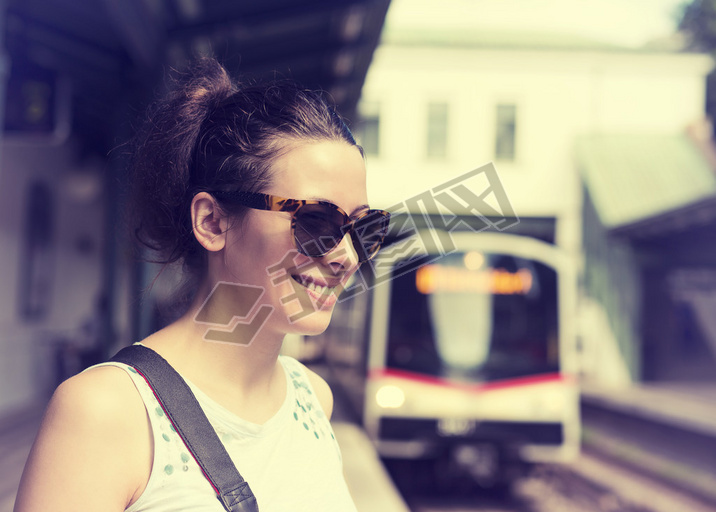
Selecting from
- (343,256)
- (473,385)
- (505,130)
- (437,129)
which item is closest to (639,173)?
(505,130)

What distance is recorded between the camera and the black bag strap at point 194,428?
1.05 m

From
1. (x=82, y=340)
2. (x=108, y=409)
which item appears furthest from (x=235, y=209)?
(x=82, y=340)

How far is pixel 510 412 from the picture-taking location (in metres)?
7.75

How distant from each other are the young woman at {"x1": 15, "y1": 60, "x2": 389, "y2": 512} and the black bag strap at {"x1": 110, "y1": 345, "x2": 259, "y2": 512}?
1cm

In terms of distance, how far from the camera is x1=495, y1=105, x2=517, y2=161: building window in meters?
21.9

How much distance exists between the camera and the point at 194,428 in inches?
42.1

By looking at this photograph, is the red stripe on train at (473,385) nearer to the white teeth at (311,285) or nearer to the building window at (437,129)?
→ the white teeth at (311,285)

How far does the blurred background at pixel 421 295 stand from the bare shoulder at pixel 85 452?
1.73 ft

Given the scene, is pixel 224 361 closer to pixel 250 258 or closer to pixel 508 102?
pixel 250 258

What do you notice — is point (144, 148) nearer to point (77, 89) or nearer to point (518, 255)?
point (77, 89)

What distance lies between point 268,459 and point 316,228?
387 millimetres

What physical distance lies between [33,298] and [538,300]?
21.2ft

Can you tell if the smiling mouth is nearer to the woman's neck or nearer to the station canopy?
the woman's neck

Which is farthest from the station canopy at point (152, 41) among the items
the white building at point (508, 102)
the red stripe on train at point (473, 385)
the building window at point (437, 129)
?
the building window at point (437, 129)
